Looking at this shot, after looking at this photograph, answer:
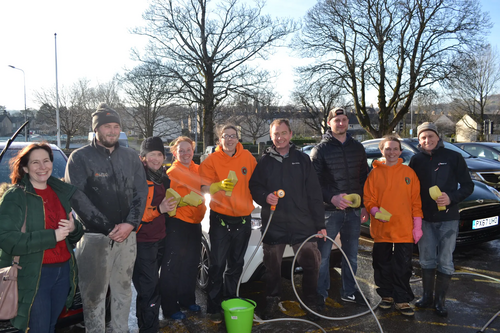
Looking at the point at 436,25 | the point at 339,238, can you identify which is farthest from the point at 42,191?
the point at 436,25

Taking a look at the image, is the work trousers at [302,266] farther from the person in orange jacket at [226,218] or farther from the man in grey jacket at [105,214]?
the man in grey jacket at [105,214]

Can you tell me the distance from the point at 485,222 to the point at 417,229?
2.43m

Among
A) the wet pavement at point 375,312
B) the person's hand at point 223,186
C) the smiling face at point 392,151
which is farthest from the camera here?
the smiling face at point 392,151

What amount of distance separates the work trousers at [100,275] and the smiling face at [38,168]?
1.94 feet

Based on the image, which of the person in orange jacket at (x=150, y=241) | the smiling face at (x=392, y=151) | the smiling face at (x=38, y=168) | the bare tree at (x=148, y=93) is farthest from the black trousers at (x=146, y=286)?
the bare tree at (x=148, y=93)

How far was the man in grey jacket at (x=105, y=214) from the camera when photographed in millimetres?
2850

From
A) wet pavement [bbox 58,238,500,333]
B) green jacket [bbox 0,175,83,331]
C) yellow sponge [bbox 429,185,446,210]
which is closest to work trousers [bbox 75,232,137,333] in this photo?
green jacket [bbox 0,175,83,331]

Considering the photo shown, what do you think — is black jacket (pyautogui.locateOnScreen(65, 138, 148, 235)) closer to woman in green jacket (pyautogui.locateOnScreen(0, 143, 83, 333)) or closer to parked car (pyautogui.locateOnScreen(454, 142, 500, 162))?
woman in green jacket (pyautogui.locateOnScreen(0, 143, 83, 333))

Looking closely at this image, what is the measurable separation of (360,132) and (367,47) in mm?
41701

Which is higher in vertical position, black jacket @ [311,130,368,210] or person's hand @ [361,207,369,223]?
black jacket @ [311,130,368,210]

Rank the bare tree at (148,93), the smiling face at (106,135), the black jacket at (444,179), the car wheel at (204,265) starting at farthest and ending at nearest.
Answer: the bare tree at (148,93)
the car wheel at (204,265)
the black jacket at (444,179)
the smiling face at (106,135)

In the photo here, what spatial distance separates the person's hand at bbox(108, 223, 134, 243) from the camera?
2.91 m

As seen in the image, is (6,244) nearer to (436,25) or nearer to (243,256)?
(243,256)

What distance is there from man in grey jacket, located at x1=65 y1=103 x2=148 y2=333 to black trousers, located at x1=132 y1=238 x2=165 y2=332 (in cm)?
19
